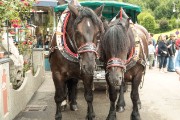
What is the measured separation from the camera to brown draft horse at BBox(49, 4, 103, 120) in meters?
4.54

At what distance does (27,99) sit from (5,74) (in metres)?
2.04

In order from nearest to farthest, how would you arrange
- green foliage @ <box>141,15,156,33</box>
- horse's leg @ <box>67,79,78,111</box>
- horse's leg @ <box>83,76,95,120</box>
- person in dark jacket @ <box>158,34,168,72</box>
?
horse's leg @ <box>83,76,95,120</box> → horse's leg @ <box>67,79,78,111</box> → person in dark jacket @ <box>158,34,168,72</box> → green foliage @ <box>141,15,156,33</box>

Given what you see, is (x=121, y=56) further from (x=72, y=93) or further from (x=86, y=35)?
(x=72, y=93)

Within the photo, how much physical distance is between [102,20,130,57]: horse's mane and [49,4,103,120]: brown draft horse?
16 cm

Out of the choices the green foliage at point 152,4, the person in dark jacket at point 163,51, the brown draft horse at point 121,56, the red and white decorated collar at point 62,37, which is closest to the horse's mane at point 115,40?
the brown draft horse at point 121,56

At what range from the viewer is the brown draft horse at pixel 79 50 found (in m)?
4.54

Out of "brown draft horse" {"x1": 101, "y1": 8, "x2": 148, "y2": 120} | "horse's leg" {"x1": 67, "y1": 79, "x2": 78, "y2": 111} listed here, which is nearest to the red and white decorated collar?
"brown draft horse" {"x1": 101, "y1": 8, "x2": 148, "y2": 120}

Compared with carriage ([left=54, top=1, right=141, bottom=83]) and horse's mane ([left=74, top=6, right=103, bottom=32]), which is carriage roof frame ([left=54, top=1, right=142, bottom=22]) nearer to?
carriage ([left=54, top=1, right=141, bottom=83])

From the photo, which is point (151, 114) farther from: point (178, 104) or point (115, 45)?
point (115, 45)

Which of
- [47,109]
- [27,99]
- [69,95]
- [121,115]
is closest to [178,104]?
[121,115]

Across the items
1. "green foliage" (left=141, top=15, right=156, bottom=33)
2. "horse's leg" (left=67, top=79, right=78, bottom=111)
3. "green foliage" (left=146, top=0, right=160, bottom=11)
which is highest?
"green foliage" (left=146, top=0, right=160, bottom=11)

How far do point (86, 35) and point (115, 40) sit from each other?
47 cm

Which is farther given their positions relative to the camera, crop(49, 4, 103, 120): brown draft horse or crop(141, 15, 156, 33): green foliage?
crop(141, 15, 156, 33): green foliage

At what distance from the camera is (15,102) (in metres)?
6.21
